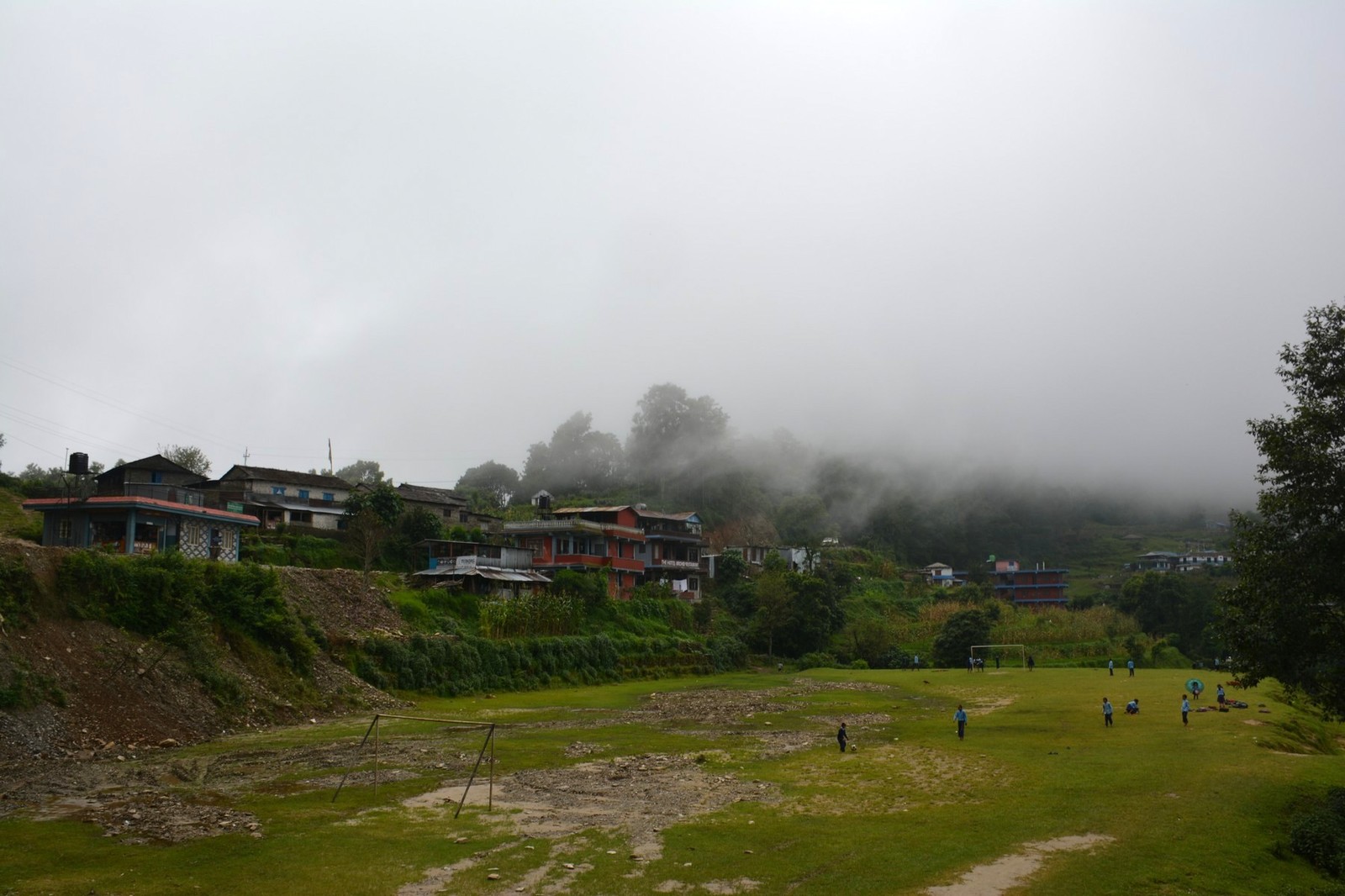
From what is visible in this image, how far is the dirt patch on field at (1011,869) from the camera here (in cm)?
1741

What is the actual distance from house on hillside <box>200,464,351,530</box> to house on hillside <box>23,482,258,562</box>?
13.9m

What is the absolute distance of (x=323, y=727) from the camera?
37438mm

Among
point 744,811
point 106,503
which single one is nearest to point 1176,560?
point 744,811

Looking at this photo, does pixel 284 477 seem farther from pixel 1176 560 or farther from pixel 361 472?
pixel 1176 560

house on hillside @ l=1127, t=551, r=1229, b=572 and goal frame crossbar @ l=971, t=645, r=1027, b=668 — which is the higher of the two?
house on hillside @ l=1127, t=551, r=1229, b=572

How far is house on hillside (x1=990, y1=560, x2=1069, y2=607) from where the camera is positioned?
4663 inches

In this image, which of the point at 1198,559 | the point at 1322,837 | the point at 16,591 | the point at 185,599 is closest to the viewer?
the point at 1322,837

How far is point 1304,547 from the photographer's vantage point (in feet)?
80.7

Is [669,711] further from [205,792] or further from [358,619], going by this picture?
[205,792]

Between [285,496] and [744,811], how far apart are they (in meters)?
60.8

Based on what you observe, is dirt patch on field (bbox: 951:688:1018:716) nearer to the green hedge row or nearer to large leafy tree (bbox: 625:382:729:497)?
the green hedge row

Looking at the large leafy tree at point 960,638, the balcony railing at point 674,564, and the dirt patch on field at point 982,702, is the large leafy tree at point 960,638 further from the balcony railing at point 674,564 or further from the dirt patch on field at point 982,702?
the balcony railing at point 674,564

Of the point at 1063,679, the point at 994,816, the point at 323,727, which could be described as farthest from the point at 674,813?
the point at 1063,679

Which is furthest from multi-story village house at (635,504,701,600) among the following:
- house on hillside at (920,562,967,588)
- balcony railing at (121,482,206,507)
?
balcony railing at (121,482,206,507)
